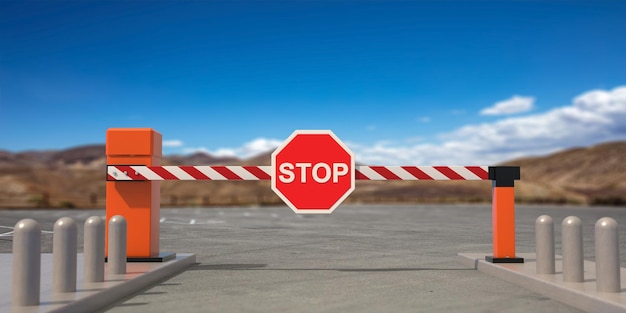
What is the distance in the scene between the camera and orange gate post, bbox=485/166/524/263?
29.0 feet

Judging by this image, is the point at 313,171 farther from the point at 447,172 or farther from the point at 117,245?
the point at 117,245

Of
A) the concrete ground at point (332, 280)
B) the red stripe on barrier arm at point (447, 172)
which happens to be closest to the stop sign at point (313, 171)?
the concrete ground at point (332, 280)

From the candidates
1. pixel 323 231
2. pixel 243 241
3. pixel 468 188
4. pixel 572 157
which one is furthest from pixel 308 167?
pixel 572 157

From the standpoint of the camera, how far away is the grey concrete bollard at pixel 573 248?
686 centimetres

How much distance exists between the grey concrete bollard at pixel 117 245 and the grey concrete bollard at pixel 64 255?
44.6 inches

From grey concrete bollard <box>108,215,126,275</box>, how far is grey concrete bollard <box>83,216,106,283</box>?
0.48 metres

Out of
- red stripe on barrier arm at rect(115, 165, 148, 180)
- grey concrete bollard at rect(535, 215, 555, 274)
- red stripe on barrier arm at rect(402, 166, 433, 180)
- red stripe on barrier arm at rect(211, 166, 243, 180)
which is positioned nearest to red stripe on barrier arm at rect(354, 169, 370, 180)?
red stripe on barrier arm at rect(402, 166, 433, 180)

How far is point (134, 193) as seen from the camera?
8914 mm

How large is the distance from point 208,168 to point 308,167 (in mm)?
1660

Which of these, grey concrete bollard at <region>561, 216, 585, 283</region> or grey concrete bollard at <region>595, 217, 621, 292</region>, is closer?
grey concrete bollard at <region>595, 217, 621, 292</region>

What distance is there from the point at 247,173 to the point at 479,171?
11.3 feet

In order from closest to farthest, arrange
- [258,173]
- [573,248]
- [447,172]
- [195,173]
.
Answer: [573,248], [258,173], [447,172], [195,173]

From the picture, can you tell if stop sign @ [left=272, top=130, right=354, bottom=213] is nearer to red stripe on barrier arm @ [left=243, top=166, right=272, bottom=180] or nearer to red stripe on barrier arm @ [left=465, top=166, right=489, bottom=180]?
red stripe on barrier arm @ [left=243, top=166, right=272, bottom=180]

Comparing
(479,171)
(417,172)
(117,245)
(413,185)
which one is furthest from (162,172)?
(413,185)
